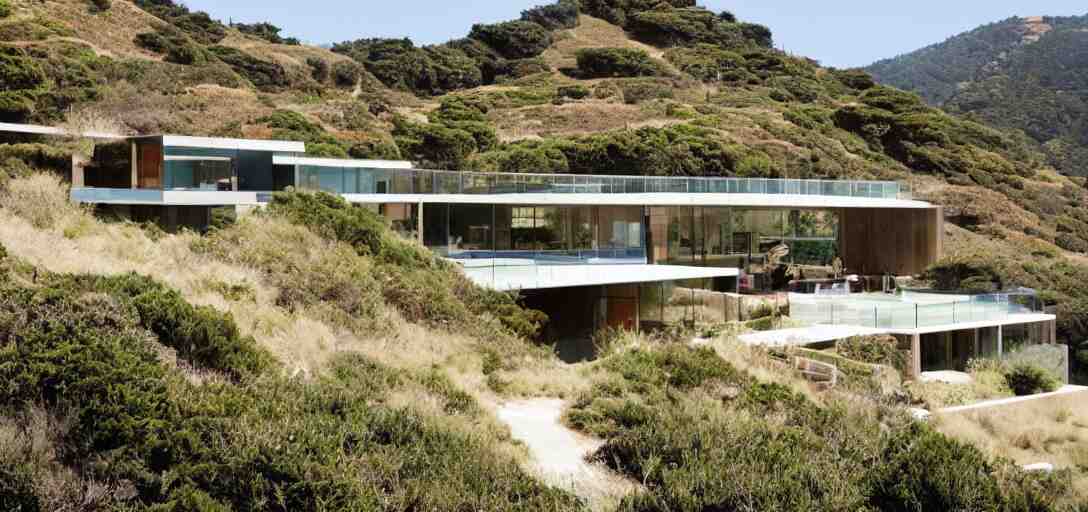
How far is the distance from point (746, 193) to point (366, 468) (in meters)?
23.5

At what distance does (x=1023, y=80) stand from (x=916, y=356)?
123 m

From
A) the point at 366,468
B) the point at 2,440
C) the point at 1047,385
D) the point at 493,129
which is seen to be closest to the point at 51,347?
the point at 2,440

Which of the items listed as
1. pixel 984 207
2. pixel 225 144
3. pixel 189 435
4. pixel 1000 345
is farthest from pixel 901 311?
pixel 984 207

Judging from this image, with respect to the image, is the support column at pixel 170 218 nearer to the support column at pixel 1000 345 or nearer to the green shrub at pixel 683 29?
the support column at pixel 1000 345

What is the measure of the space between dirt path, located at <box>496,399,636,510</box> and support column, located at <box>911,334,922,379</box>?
10.6 m

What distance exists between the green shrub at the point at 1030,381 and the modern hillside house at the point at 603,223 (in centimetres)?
145

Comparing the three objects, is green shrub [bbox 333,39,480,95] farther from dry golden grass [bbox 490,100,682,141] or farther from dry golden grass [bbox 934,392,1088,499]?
dry golden grass [bbox 934,392,1088,499]

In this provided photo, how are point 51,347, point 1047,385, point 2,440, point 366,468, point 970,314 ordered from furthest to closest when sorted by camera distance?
point 970,314 < point 1047,385 < point 51,347 < point 366,468 < point 2,440

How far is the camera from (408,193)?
2456 centimetres

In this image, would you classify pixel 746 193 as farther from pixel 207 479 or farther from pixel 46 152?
pixel 207 479

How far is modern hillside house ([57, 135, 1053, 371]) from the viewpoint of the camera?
2153 cm

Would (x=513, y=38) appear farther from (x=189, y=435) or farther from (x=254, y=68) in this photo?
(x=189, y=435)

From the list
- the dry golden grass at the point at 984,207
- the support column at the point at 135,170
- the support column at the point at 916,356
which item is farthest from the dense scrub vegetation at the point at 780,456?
the dry golden grass at the point at 984,207

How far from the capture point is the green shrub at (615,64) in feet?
249
